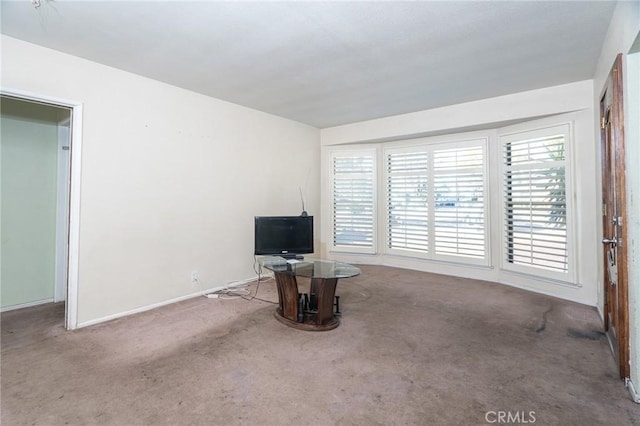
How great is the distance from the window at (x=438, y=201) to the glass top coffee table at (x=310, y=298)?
2304mm

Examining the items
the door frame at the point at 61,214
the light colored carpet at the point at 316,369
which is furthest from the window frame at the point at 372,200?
the door frame at the point at 61,214

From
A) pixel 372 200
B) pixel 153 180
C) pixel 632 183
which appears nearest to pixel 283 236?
pixel 153 180

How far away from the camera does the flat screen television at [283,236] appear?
368 centimetres

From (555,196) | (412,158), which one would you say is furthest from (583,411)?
(412,158)

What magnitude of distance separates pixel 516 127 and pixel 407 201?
1840mm

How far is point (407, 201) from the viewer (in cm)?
508

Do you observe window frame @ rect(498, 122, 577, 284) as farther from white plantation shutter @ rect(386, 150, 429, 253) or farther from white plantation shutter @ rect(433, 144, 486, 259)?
white plantation shutter @ rect(386, 150, 429, 253)

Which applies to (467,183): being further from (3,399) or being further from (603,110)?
(3,399)

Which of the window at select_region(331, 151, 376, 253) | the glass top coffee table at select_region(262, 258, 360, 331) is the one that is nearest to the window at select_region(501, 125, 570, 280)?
the window at select_region(331, 151, 376, 253)

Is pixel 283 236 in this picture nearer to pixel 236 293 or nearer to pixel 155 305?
pixel 236 293

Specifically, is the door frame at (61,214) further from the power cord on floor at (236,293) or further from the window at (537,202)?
the window at (537,202)

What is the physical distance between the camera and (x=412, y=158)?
16.5 feet

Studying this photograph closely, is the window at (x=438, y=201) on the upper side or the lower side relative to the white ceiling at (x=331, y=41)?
lower

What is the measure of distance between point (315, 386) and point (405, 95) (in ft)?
11.2
